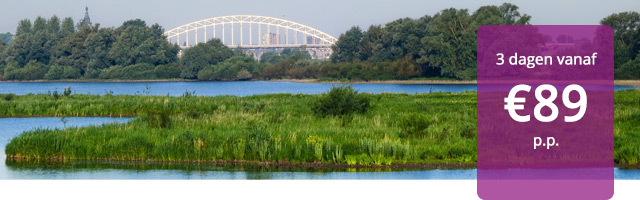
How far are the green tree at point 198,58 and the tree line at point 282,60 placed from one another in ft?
0.53

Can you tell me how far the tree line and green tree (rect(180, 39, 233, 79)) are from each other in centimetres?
16

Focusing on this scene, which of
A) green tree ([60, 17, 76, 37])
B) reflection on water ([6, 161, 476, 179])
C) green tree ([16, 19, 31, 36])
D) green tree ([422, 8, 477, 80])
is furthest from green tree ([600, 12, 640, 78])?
green tree ([16, 19, 31, 36])

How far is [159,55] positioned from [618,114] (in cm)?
11394

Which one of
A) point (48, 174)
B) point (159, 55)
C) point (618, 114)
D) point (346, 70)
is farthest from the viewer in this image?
point (159, 55)

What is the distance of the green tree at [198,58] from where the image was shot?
137 m

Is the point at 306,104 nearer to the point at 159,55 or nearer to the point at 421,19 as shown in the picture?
the point at 421,19

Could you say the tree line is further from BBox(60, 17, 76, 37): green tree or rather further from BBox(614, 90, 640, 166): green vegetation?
BBox(614, 90, 640, 166): green vegetation

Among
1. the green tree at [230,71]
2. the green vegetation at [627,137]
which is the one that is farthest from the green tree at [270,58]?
the green vegetation at [627,137]

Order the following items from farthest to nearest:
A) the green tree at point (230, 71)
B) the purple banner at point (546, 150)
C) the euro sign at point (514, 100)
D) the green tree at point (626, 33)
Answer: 1. the green tree at point (230, 71)
2. the green tree at point (626, 33)
3. the purple banner at point (546, 150)
4. the euro sign at point (514, 100)

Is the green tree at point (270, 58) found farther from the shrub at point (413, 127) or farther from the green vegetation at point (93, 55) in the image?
the shrub at point (413, 127)

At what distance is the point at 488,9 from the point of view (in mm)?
109625

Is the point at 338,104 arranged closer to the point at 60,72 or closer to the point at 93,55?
the point at 93,55

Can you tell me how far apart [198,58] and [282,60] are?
1390cm

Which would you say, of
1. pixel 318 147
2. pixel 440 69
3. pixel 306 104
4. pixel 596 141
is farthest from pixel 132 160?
pixel 440 69
